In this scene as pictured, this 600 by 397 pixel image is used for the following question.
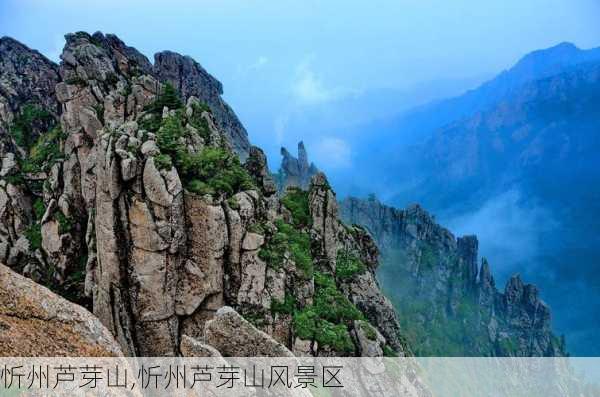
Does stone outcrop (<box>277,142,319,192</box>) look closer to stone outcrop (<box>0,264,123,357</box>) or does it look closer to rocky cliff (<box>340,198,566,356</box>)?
rocky cliff (<box>340,198,566,356</box>)

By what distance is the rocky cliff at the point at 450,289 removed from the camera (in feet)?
265

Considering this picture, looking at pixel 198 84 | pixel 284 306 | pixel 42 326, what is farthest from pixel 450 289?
pixel 42 326

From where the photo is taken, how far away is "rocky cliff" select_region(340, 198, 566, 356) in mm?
80625

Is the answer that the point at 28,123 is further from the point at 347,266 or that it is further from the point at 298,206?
the point at 347,266

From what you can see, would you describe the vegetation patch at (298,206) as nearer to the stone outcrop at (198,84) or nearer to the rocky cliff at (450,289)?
the stone outcrop at (198,84)

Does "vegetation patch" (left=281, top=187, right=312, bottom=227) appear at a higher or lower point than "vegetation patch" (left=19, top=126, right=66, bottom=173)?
lower

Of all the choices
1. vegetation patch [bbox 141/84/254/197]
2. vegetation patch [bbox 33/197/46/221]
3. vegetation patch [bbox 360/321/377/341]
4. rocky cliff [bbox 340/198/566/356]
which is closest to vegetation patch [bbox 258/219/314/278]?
vegetation patch [bbox 141/84/254/197]

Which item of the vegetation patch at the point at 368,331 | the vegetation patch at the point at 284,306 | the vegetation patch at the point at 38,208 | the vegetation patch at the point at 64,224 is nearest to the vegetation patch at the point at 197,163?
the vegetation patch at the point at 284,306

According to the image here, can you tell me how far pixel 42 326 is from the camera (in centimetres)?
872

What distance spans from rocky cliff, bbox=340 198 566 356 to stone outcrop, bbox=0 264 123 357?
7253 centimetres

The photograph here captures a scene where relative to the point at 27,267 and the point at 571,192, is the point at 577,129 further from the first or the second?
the point at 27,267

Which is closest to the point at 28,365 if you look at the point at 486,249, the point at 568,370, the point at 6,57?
the point at 6,57

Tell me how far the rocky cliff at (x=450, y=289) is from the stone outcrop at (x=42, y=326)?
7253 cm

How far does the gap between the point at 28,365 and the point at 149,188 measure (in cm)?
1450
